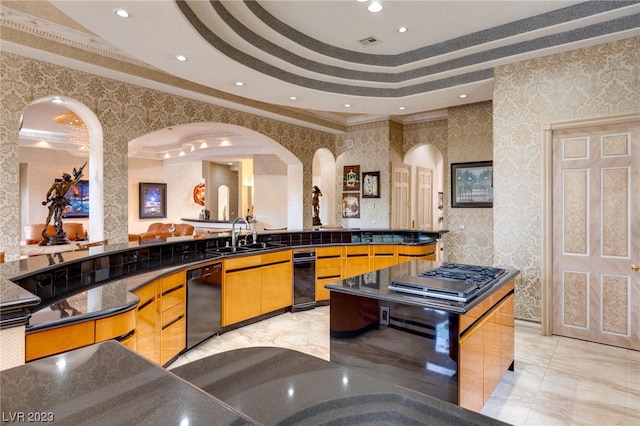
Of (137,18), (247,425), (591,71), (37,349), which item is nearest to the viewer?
(247,425)

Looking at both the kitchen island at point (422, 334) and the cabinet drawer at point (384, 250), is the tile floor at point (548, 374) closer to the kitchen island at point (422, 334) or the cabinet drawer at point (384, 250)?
the kitchen island at point (422, 334)

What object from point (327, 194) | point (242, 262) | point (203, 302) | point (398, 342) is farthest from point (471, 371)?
point (327, 194)

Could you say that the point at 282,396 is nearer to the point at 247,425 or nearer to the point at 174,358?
the point at 247,425

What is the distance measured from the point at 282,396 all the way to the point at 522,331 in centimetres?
420

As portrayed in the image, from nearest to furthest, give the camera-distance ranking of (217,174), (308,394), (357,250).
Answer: (308,394) → (357,250) → (217,174)

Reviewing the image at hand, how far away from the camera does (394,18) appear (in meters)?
3.89

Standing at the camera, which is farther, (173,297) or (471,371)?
(173,297)

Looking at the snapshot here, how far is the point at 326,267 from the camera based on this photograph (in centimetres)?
526

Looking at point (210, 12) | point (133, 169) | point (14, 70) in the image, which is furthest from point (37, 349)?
point (133, 169)

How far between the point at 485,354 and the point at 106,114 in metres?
5.01

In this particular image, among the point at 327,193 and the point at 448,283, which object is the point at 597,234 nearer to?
the point at 448,283

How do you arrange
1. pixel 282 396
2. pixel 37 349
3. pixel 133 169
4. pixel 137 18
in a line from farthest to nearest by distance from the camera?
pixel 133 169 < pixel 137 18 < pixel 37 349 < pixel 282 396

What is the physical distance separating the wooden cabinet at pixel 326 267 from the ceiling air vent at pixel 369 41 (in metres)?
2.74

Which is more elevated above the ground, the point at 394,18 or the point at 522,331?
the point at 394,18
